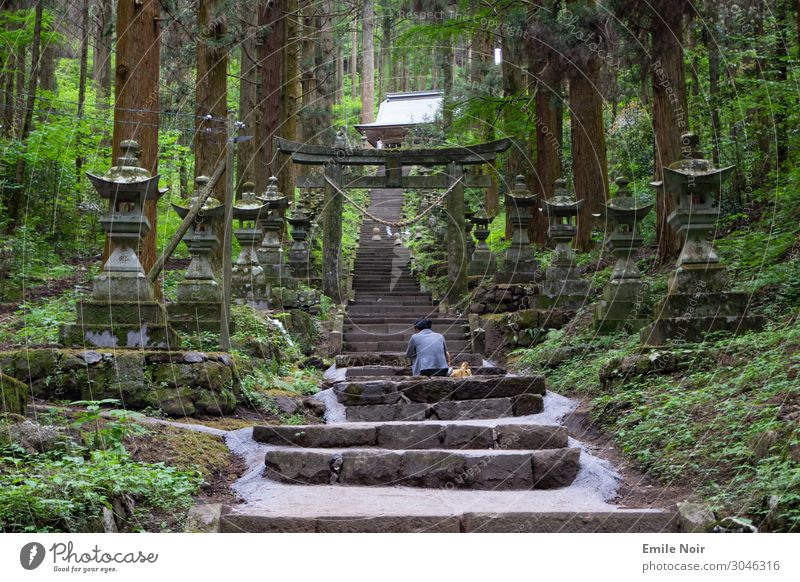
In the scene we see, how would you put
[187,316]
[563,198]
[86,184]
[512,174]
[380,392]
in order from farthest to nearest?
1. [512,174]
2. [86,184]
3. [563,198]
4. [187,316]
5. [380,392]

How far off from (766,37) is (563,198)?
16.4 ft

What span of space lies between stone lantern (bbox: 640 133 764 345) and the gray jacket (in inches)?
114

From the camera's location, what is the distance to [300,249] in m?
21.5

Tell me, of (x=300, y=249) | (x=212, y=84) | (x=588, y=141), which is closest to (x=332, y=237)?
(x=300, y=249)

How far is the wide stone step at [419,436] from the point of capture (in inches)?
328

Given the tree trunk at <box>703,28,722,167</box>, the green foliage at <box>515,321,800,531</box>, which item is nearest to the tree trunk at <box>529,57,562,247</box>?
the tree trunk at <box>703,28,722,167</box>

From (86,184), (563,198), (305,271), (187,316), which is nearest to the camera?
(187,316)

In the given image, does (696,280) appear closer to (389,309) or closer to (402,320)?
(402,320)

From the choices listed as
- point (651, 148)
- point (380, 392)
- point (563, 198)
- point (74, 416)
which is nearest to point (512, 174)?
point (651, 148)

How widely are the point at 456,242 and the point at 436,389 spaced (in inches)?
388

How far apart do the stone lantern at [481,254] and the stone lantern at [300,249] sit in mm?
4259

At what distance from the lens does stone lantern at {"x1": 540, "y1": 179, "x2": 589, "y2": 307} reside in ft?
50.3

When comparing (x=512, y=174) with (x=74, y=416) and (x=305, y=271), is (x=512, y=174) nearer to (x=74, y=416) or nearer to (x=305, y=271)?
(x=305, y=271)

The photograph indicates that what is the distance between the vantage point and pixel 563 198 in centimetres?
1576
